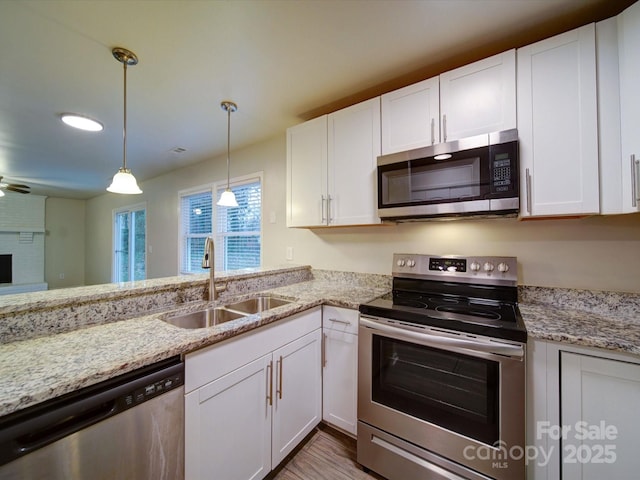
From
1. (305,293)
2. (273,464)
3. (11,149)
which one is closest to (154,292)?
(305,293)

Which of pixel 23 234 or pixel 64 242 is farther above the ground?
pixel 23 234

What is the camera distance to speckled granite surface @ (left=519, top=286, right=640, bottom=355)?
101 centimetres

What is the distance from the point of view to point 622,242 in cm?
135

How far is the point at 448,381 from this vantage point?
125 cm

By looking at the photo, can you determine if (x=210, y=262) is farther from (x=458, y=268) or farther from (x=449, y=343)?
(x=458, y=268)

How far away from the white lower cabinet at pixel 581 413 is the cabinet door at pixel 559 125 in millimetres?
690

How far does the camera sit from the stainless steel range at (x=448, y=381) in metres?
1.10

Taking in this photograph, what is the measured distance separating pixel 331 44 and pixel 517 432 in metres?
2.17

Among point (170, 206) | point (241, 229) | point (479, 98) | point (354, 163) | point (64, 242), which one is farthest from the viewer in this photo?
point (64, 242)

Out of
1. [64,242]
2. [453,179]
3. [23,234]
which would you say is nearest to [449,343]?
[453,179]

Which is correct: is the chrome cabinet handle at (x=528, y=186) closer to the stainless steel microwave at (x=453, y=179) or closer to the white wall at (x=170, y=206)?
the stainless steel microwave at (x=453, y=179)

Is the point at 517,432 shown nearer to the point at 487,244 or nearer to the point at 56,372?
the point at 487,244

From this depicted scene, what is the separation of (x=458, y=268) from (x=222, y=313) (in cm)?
160

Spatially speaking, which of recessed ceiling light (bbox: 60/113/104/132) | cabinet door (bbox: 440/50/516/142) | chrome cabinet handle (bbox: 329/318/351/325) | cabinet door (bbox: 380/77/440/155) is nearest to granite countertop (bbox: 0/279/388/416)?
chrome cabinet handle (bbox: 329/318/351/325)
